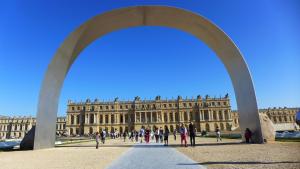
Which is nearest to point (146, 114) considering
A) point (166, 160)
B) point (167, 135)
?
point (167, 135)

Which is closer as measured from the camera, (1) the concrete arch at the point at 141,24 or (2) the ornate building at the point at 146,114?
(1) the concrete arch at the point at 141,24

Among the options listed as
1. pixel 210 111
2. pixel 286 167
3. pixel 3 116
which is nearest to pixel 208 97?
pixel 210 111

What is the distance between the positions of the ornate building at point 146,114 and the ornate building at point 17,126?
24.0 m

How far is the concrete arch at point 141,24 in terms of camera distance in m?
15.5

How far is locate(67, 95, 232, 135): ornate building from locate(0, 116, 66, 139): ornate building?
23974 millimetres

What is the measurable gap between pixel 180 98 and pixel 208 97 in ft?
40.4

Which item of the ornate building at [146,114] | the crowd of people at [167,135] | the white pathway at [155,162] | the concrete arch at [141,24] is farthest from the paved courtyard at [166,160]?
the ornate building at [146,114]

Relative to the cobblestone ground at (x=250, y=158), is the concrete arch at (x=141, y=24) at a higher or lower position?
higher

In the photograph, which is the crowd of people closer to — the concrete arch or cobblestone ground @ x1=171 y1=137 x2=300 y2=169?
the concrete arch

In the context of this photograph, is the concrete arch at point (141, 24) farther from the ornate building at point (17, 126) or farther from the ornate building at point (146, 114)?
the ornate building at point (17, 126)

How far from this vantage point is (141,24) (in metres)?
18.3

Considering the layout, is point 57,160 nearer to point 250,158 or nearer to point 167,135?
point 250,158

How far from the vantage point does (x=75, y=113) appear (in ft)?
344

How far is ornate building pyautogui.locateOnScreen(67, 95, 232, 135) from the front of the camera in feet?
326
